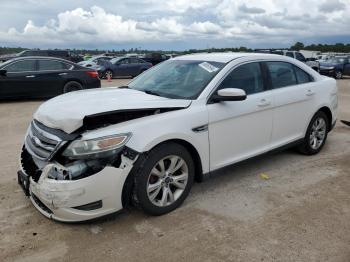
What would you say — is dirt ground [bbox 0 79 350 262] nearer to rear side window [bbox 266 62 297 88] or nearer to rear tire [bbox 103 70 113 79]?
rear side window [bbox 266 62 297 88]

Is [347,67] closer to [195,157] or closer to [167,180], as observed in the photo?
[195,157]

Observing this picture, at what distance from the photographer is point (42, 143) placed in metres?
3.68

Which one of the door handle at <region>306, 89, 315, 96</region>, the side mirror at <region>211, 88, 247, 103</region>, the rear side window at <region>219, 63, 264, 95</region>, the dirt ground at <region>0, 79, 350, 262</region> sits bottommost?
the dirt ground at <region>0, 79, 350, 262</region>

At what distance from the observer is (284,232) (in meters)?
3.60

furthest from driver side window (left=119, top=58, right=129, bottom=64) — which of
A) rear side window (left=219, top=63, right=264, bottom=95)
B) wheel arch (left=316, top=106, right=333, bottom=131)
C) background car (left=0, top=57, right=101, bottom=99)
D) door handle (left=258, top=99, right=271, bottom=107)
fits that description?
door handle (left=258, top=99, right=271, bottom=107)

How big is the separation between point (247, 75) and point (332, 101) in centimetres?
210

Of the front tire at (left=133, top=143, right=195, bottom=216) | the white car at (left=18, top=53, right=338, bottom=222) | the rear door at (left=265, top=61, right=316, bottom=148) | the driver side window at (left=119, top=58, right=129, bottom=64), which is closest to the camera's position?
the white car at (left=18, top=53, right=338, bottom=222)

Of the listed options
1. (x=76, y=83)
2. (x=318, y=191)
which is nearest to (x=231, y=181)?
(x=318, y=191)

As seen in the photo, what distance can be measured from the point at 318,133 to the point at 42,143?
421 centimetres

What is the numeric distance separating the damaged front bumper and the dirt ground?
0.83ft

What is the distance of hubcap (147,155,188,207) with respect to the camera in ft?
12.3

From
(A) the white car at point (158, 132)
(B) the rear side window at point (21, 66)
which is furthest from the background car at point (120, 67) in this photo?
(A) the white car at point (158, 132)

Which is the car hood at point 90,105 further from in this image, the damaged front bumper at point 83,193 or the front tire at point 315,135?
the front tire at point 315,135

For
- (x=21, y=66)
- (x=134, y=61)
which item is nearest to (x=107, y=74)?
(x=134, y=61)
